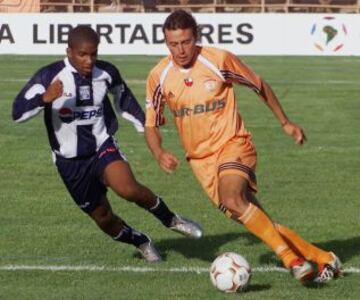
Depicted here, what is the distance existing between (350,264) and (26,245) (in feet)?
8.92

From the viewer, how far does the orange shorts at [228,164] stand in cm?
816

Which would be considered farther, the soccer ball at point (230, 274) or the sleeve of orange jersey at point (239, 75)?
the sleeve of orange jersey at point (239, 75)

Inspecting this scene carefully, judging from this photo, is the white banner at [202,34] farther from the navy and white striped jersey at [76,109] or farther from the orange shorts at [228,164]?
the orange shorts at [228,164]

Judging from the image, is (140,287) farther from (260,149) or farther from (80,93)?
(260,149)

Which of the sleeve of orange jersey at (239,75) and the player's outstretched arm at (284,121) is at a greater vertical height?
the sleeve of orange jersey at (239,75)

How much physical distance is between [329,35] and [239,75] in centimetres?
2706

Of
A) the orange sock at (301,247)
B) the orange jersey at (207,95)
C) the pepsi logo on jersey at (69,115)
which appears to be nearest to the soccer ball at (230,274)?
the orange sock at (301,247)

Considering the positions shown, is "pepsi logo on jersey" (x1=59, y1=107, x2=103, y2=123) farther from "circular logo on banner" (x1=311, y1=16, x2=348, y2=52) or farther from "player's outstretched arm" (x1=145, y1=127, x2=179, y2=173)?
"circular logo on banner" (x1=311, y1=16, x2=348, y2=52)

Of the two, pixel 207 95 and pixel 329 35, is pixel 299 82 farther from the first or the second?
pixel 207 95

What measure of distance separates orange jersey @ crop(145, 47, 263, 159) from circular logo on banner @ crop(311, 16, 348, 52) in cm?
2637

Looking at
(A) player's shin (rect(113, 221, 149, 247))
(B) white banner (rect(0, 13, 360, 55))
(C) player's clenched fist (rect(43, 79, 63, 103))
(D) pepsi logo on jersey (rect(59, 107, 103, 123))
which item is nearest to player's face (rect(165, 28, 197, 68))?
(C) player's clenched fist (rect(43, 79, 63, 103))

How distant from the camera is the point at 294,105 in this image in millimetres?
21438

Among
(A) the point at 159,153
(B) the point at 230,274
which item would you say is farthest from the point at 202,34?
(B) the point at 230,274

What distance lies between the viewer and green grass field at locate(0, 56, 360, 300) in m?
8.09
